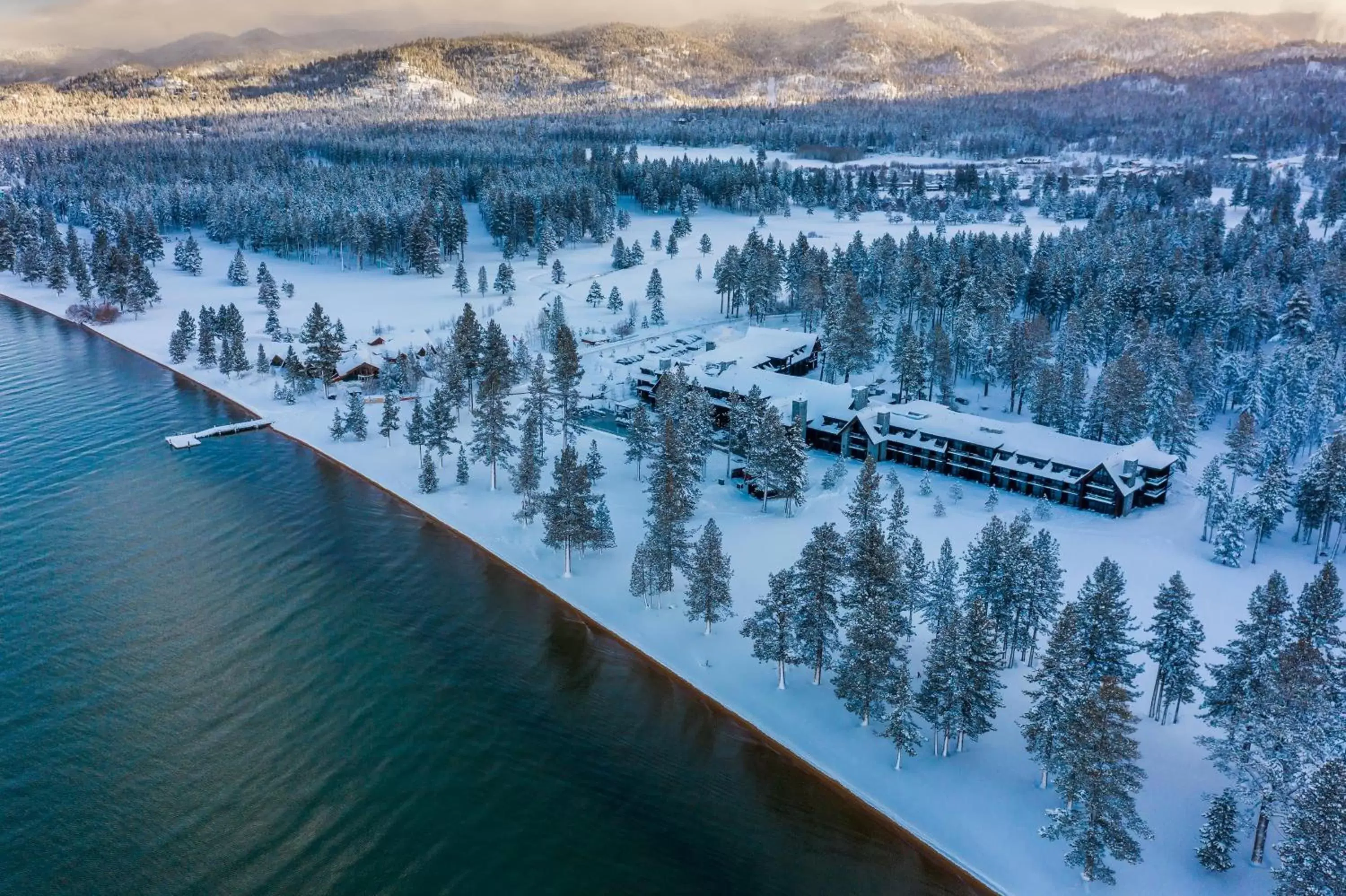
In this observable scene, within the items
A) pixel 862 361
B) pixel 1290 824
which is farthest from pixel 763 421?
pixel 1290 824

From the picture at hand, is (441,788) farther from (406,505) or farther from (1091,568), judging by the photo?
(1091,568)

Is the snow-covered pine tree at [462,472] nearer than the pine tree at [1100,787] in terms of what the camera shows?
No

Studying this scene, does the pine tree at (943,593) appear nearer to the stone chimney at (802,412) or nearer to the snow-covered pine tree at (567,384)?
the stone chimney at (802,412)

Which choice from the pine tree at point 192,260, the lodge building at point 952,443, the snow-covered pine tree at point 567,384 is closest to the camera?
the lodge building at point 952,443

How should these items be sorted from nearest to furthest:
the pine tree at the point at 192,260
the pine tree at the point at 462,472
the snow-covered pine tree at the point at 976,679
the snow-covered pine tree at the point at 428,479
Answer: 1. the snow-covered pine tree at the point at 976,679
2. the snow-covered pine tree at the point at 428,479
3. the pine tree at the point at 462,472
4. the pine tree at the point at 192,260

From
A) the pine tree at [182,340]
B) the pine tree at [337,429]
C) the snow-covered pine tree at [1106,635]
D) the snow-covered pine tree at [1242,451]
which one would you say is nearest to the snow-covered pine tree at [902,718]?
the snow-covered pine tree at [1106,635]

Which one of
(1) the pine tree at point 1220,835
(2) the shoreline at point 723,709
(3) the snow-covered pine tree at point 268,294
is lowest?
(2) the shoreline at point 723,709

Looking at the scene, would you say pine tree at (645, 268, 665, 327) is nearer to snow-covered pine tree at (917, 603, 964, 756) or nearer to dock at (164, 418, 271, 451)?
dock at (164, 418, 271, 451)

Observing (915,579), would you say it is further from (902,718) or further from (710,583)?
(710,583)
